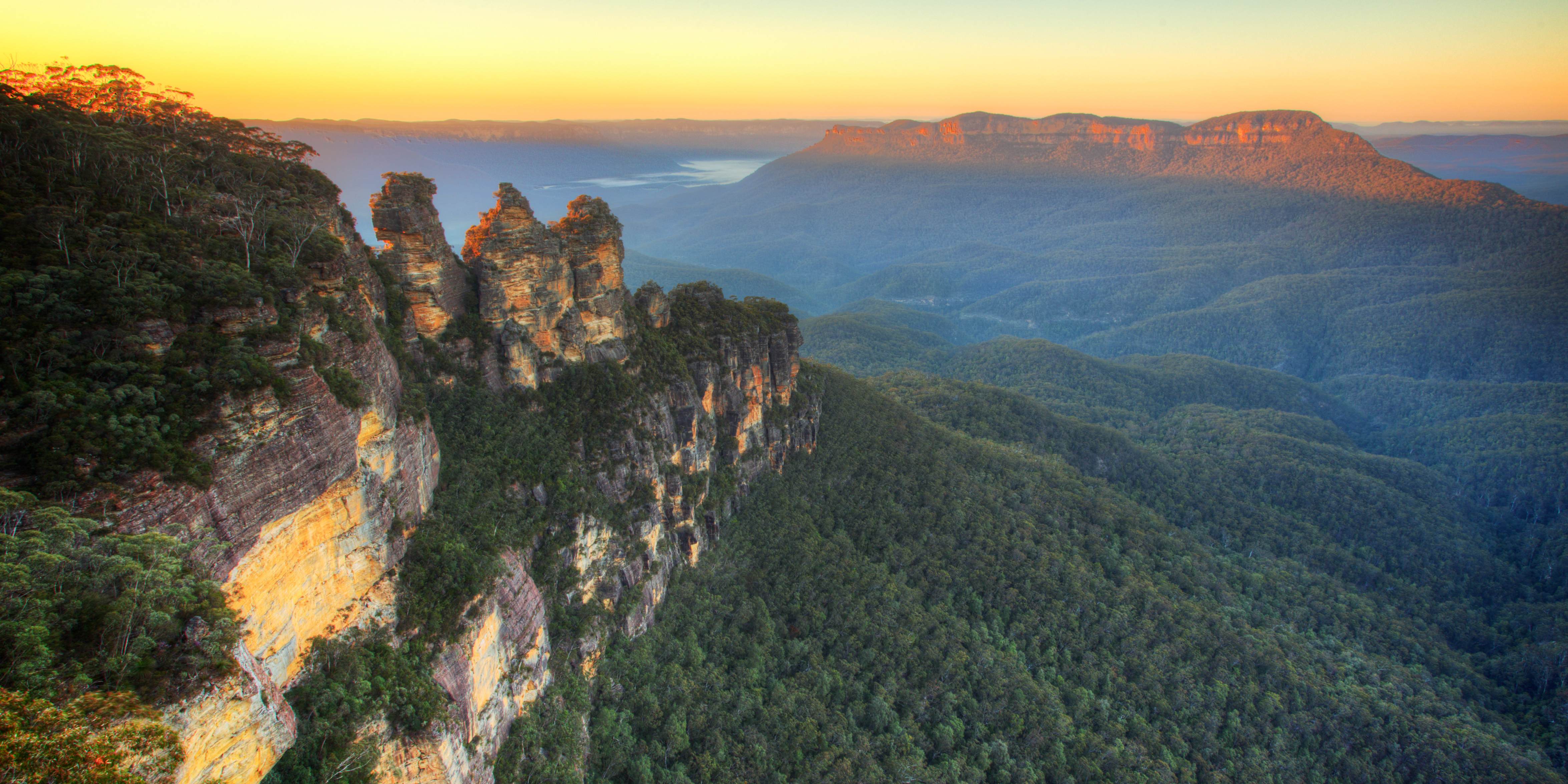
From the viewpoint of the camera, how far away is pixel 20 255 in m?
14.6

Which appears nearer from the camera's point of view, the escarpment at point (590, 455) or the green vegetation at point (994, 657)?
the escarpment at point (590, 455)

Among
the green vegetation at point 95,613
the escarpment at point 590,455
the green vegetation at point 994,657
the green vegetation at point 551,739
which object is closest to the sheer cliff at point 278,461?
the green vegetation at point 95,613

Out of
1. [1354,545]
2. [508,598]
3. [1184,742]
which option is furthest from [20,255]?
[1354,545]

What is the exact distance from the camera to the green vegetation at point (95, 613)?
31.4 ft

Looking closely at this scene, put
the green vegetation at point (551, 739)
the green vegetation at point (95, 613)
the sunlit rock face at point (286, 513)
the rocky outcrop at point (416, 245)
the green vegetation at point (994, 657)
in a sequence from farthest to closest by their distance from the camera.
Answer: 1. the green vegetation at point (994, 657)
2. the rocky outcrop at point (416, 245)
3. the green vegetation at point (551, 739)
4. the sunlit rock face at point (286, 513)
5. the green vegetation at point (95, 613)

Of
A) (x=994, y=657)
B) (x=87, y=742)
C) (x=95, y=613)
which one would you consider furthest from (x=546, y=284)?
(x=994, y=657)

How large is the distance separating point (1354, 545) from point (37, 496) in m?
99.3

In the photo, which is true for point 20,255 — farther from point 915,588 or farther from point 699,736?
point 915,588

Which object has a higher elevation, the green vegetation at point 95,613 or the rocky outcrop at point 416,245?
the rocky outcrop at point 416,245

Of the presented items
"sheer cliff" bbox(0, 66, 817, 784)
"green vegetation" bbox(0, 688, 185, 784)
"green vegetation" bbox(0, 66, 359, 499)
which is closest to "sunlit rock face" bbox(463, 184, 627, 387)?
"sheer cliff" bbox(0, 66, 817, 784)

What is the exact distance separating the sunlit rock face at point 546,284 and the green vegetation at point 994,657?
1661 cm

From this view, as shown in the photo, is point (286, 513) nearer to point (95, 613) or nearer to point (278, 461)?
point (278, 461)

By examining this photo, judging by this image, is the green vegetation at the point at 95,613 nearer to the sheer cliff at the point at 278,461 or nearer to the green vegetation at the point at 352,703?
the sheer cliff at the point at 278,461

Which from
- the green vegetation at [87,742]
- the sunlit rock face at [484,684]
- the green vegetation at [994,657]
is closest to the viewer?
the green vegetation at [87,742]
